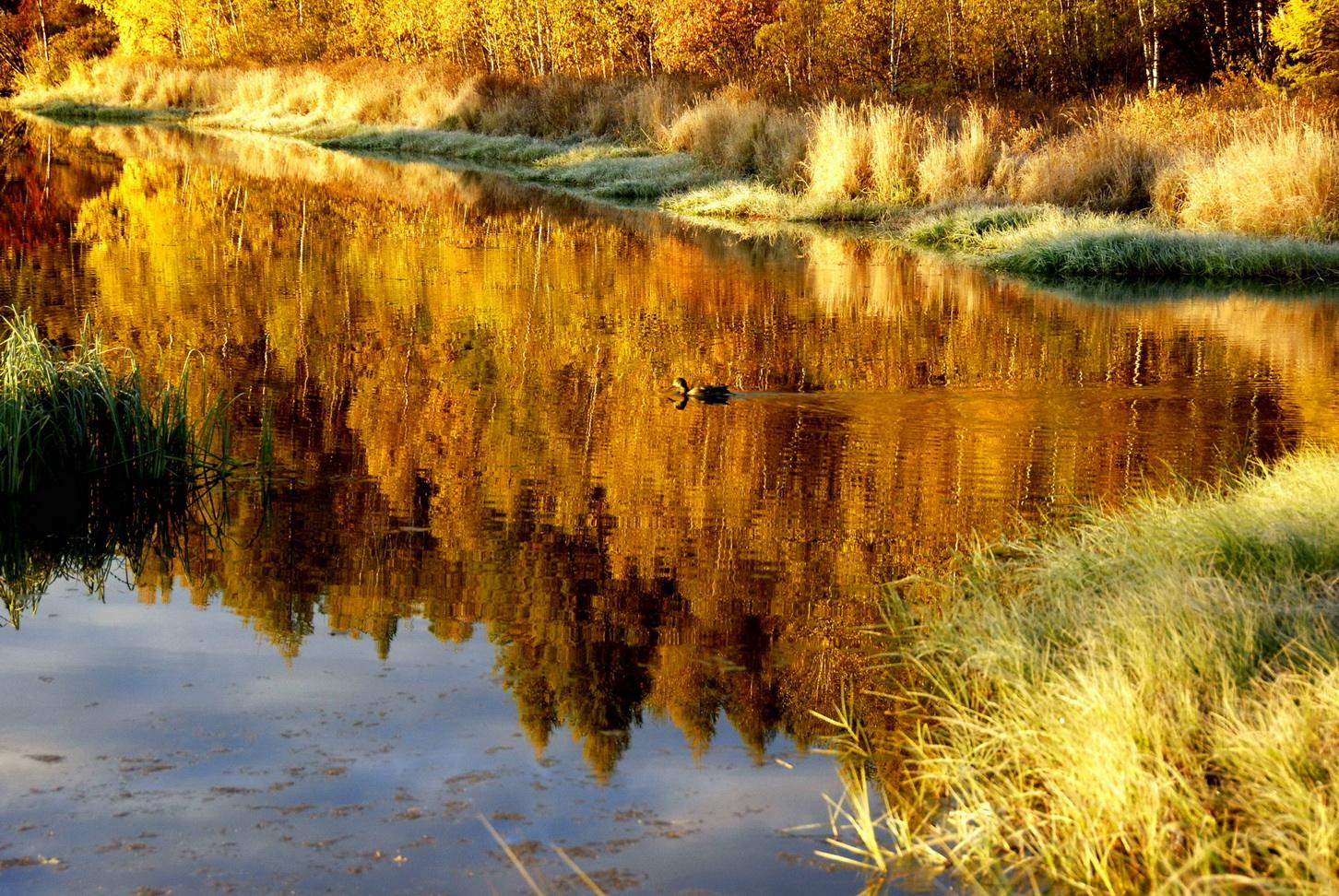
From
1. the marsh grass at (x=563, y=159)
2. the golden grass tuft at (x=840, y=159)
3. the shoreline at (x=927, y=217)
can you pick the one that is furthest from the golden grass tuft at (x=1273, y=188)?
the marsh grass at (x=563, y=159)

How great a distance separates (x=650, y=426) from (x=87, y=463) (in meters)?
3.37

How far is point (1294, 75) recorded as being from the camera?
106 ft

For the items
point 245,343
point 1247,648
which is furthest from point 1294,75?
point 1247,648

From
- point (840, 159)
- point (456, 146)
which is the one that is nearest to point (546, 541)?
point (840, 159)

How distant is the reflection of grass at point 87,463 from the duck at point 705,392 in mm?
3274

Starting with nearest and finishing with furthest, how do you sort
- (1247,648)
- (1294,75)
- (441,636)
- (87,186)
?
(1247,648), (441,636), (87,186), (1294,75)

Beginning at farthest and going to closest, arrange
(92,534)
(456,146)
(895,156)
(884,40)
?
(884,40)
(456,146)
(895,156)
(92,534)

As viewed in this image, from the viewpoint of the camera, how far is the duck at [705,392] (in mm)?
10547

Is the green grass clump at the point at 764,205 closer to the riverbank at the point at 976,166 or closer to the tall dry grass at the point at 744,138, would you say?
the riverbank at the point at 976,166

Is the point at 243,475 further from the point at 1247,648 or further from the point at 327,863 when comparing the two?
the point at 1247,648

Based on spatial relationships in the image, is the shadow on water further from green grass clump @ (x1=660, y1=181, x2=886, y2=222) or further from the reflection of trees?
green grass clump @ (x1=660, y1=181, x2=886, y2=222)

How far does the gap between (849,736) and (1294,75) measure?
3091 centimetres

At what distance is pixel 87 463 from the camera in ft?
26.2

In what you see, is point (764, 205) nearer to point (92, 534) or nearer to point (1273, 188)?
point (1273, 188)
